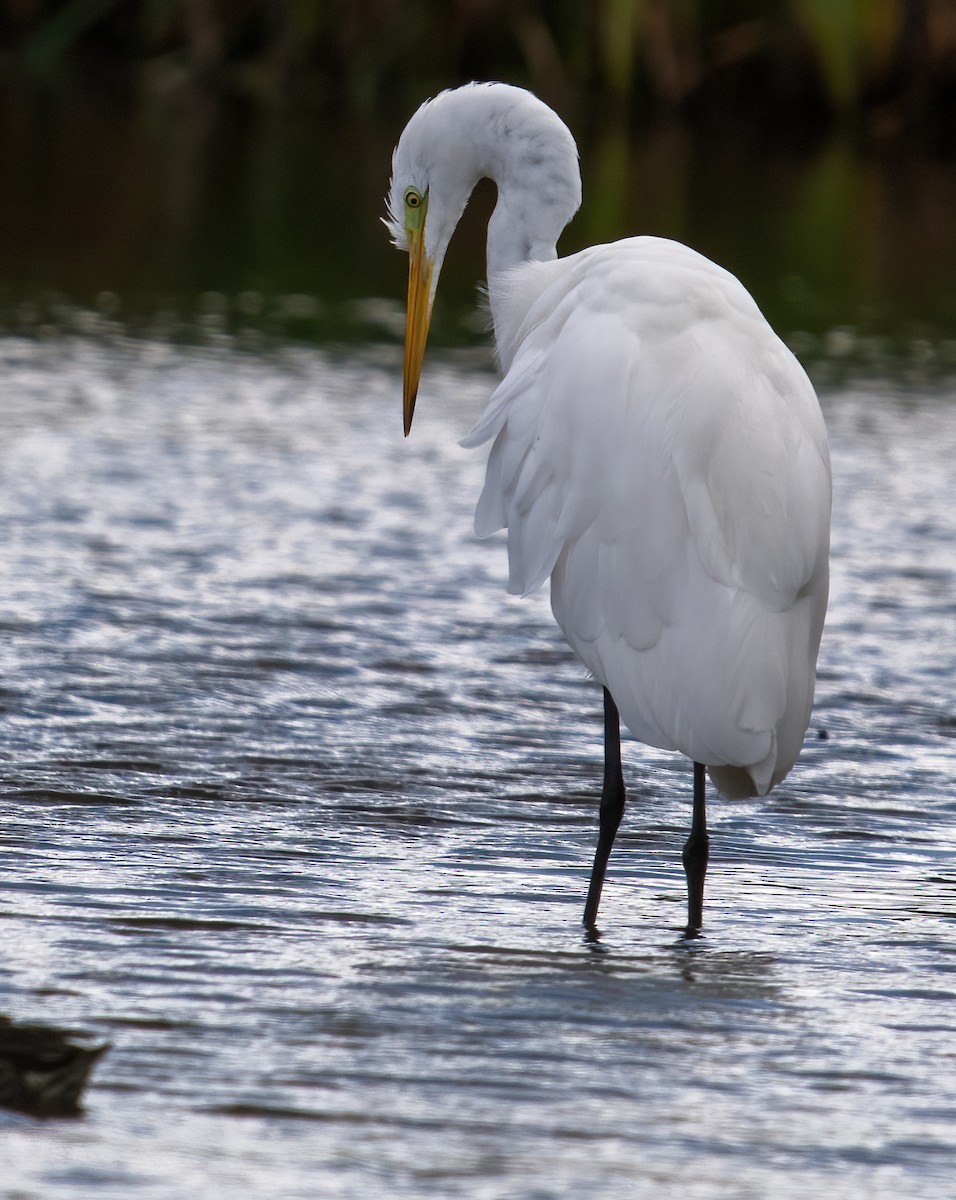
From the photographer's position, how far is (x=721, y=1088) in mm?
3594

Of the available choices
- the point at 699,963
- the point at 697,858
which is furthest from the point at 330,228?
the point at 699,963

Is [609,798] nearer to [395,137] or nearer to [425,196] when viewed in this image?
[425,196]

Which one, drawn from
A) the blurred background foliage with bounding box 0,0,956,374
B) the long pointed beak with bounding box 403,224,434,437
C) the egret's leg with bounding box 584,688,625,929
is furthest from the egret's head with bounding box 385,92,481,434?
the blurred background foliage with bounding box 0,0,956,374

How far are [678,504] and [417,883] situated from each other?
1031 millimetres

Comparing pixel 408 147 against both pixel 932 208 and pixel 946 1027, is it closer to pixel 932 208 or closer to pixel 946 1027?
pixel 946 1027

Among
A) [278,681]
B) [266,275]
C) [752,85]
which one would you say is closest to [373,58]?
[752,85]

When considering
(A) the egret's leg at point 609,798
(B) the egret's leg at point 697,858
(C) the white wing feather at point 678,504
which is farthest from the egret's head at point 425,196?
(B) the egret's leg at point 697,858

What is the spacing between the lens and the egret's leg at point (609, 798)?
4457 mm

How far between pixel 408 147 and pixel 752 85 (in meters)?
27.6

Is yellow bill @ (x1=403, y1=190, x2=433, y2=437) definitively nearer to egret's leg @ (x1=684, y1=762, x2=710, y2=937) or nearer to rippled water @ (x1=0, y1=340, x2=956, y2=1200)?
rippled water @ (x1=0, y1=340, x2=956, y2=1200)

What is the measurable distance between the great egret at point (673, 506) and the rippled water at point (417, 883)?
44cm

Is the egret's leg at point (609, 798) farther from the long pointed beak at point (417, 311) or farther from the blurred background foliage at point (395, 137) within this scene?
the blurred background foliage at point (395, 137)

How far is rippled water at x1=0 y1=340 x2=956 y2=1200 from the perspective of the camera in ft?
11.0

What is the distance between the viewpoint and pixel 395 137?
2527 centimetres
